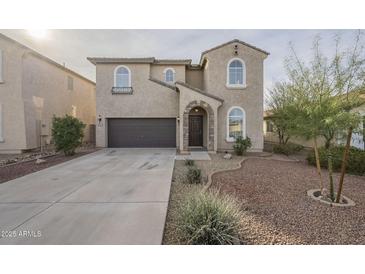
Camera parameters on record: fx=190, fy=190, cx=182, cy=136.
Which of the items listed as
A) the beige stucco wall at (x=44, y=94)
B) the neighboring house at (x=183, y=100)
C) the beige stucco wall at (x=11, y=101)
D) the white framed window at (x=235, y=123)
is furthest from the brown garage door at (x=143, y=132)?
the beige stucco wall at (x=11, y=101)

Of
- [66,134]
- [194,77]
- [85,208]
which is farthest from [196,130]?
[85,208]

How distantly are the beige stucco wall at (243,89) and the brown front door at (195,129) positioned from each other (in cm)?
202

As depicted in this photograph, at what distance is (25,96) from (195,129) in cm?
1185

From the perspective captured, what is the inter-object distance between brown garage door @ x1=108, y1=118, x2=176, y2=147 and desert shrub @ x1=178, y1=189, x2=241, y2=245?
39.6 feet

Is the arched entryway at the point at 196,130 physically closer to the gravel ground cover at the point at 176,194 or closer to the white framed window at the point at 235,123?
the white framed window at the point at 235,123

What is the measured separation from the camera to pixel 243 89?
13398 mm

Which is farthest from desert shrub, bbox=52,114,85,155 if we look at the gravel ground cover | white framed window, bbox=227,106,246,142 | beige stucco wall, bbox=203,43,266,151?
white framed window, bbox=227,106,246,142

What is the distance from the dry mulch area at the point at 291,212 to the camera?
3355mm

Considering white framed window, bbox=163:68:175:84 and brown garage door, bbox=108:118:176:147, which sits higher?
white framed window, bbox=163:68:175:84

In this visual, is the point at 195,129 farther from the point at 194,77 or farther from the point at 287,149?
the point at 287,149

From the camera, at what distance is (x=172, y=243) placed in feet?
10.4

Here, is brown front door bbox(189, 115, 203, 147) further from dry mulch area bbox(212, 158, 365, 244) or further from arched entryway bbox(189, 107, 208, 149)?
dry mulch area bbox(212, 158, 365, 244)

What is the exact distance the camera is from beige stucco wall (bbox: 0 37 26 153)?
12.2 metres
